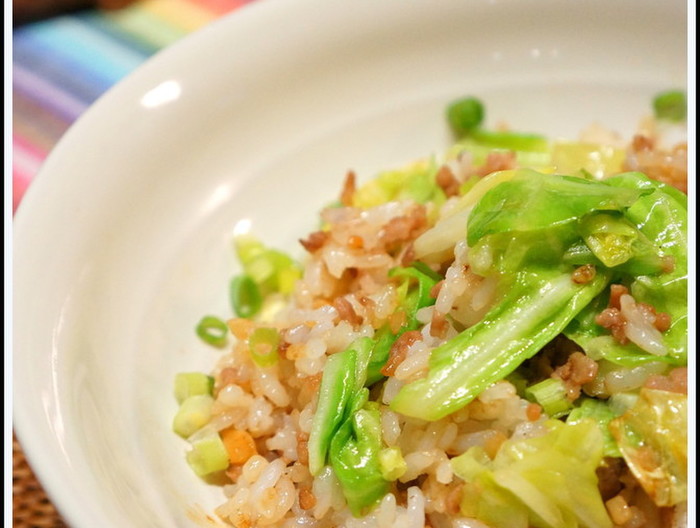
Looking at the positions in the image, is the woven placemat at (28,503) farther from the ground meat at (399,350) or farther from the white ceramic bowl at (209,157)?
the ground meat at (399,350)

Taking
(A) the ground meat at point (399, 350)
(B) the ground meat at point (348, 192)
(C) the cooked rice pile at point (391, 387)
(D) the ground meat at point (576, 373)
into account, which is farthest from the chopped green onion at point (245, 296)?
Result: (D) the ground meat at point (576, 373)

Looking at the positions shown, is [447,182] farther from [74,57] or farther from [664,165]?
[74,57]

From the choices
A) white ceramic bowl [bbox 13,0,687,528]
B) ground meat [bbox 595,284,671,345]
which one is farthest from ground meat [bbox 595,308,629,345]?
white ceramic bowl [bbox 13,0,687,528]

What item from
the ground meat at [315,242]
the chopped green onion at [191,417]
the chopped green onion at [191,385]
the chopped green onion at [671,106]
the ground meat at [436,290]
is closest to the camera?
the ground meat at [436,290]

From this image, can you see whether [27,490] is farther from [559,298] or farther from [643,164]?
[643,164]

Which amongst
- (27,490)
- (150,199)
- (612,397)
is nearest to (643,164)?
(612,397)

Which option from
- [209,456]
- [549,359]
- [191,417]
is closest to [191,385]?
[191,417]
